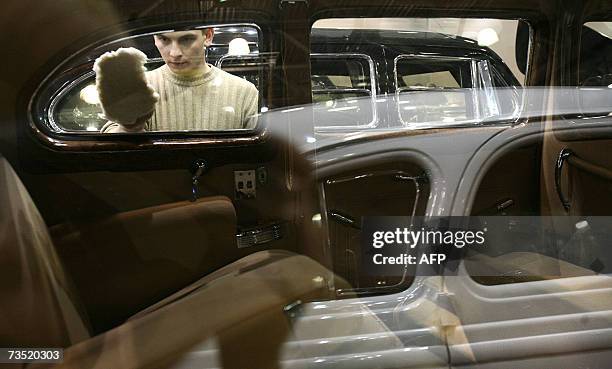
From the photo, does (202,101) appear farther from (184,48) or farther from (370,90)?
(370,90)

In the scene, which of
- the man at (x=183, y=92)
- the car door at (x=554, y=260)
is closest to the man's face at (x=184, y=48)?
the man at (x=183, y=92)

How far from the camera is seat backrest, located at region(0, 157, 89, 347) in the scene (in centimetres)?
121

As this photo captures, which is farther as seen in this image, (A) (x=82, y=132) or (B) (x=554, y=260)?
(B) (x=554, y=260)

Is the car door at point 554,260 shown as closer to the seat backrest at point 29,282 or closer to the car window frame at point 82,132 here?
the car window frame at point 82,132

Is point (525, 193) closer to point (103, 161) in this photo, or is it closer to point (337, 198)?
point (337, 198)

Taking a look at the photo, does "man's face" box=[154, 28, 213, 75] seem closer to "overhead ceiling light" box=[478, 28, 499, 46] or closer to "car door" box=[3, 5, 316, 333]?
"car door" box=[3, 5, 316, 333]

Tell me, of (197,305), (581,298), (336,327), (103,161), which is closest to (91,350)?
(197,305)

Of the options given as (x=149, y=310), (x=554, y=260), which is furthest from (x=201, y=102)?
(x=554, y=260)

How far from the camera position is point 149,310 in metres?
1.37

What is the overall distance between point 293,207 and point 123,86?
20.6 inches

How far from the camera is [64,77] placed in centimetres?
138

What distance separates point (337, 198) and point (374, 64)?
0.47 m

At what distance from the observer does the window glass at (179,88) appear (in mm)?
1370

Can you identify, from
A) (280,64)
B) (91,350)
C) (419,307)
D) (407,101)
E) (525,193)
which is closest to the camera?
(91,350)
